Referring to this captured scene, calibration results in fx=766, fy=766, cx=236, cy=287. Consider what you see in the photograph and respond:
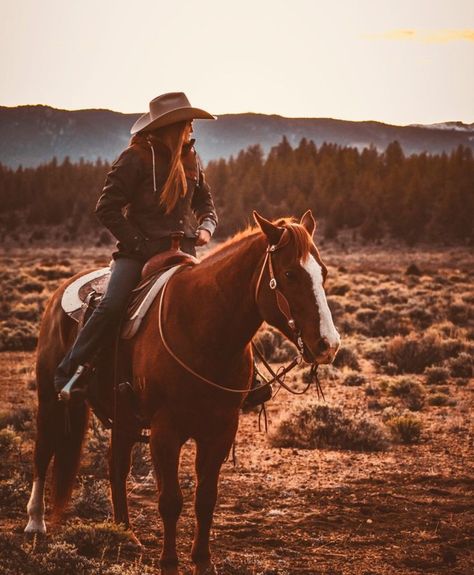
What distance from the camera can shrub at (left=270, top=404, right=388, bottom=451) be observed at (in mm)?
8703

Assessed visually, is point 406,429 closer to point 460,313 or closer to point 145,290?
point 145,290

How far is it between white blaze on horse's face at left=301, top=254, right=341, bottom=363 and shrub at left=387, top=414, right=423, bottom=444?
566cm

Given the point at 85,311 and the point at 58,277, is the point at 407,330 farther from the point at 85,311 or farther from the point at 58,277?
the point at 58,277

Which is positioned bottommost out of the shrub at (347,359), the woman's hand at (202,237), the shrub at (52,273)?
the shrub at (52,273)

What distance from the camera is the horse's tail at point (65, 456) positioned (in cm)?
573

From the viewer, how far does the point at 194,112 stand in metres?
4.95

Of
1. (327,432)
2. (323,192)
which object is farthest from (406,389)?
(323,192)

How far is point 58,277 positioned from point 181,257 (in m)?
30.9

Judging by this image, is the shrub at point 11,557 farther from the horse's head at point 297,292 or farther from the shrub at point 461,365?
the shrub at point 461,365

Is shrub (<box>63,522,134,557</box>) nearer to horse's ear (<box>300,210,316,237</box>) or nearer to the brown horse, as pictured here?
the brown horse

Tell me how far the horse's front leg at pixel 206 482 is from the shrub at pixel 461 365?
32.4ft

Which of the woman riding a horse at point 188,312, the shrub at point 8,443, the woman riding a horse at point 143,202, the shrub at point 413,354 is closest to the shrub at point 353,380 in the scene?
the shrub at point 413,354

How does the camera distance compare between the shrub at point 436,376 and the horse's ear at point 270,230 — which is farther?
the shrub at point 436,376

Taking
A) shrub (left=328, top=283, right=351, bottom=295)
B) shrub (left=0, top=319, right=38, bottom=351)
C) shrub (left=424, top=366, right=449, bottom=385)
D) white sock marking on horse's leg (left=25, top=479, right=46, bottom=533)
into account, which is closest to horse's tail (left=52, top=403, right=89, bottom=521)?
white sock marking on horse's leg (left=25, top=479, right=46, bottom=533)
